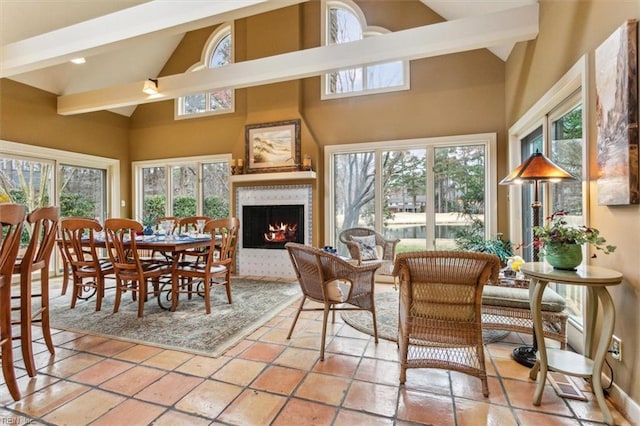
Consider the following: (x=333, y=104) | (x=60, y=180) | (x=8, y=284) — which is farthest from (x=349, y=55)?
(x=60, y=180)

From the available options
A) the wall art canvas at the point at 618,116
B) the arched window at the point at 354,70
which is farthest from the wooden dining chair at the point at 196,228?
the wall art canvas at the point at 618,116

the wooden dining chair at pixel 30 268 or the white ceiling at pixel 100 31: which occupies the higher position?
the white ceiling at pixel 100 31

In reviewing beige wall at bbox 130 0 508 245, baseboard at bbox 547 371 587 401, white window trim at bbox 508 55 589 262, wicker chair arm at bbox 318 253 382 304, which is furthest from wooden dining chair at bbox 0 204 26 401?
beige wall at bbox 130 0 508 245

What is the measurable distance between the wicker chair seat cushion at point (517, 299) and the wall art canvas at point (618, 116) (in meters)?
0.78

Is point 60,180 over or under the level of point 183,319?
over

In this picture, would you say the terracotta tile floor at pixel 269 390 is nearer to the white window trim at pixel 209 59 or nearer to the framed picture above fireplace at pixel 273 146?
the framed picture above fireplace at pixel 273 146

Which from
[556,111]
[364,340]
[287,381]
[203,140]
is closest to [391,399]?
[287,381]

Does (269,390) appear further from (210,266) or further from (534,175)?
(534,175)

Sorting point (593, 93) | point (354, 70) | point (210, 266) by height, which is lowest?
point (210, 266)

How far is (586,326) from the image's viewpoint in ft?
6.72

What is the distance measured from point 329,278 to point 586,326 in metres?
1.75

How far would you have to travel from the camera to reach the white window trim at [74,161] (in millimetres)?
4832

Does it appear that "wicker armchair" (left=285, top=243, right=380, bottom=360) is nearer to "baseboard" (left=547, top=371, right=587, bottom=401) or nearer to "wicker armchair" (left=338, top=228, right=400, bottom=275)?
"baseboard" (left=547, top=371, right=587, bottom=401)

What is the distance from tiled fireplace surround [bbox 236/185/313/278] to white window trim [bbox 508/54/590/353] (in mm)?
2961
